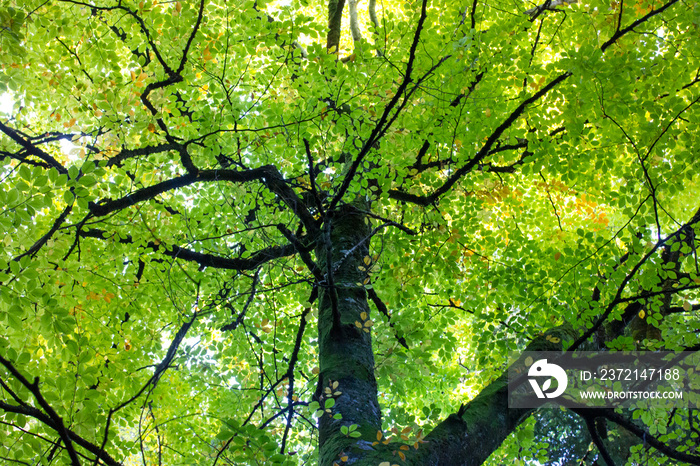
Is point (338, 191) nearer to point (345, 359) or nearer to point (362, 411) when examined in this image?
point (345, 359)

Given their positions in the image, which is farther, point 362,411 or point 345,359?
point 345,359

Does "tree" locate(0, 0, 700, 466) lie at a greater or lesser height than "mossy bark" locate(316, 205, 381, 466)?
greater

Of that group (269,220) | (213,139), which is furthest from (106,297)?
(213,139)

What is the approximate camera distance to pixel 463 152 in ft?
15.1

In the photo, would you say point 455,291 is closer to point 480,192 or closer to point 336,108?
point 480,192

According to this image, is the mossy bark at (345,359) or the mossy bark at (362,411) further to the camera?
the mossy bark at (345,359)

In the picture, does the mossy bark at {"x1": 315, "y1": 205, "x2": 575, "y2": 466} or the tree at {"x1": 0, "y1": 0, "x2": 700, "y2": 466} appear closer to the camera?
the mossy bark at {"x1": 315, "y1": 205, "x2": 575, "y2": 466}

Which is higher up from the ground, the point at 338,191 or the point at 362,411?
the point at 338,191

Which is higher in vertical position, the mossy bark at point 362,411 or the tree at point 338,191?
the tree at point 338,191

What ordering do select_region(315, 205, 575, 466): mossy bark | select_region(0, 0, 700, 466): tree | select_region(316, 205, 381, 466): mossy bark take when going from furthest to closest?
select_region(0, 0, 700, 466): tree < select_region(316, 205, 381, 466): mossy bark < select_region(315, 205, 575, 466): mossy bark

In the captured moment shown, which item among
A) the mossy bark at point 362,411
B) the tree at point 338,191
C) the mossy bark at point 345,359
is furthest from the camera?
the tree at point 338,191

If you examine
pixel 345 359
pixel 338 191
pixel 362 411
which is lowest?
pixel 362 411

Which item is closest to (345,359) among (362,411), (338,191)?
(362,411)

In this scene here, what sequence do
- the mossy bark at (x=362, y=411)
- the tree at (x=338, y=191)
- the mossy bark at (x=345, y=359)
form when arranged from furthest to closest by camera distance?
1. the tree at (x=338, y=191)
2. the mossy bark at (x=345, y=359)
3. the mossy bark at (x=362, y=411)
